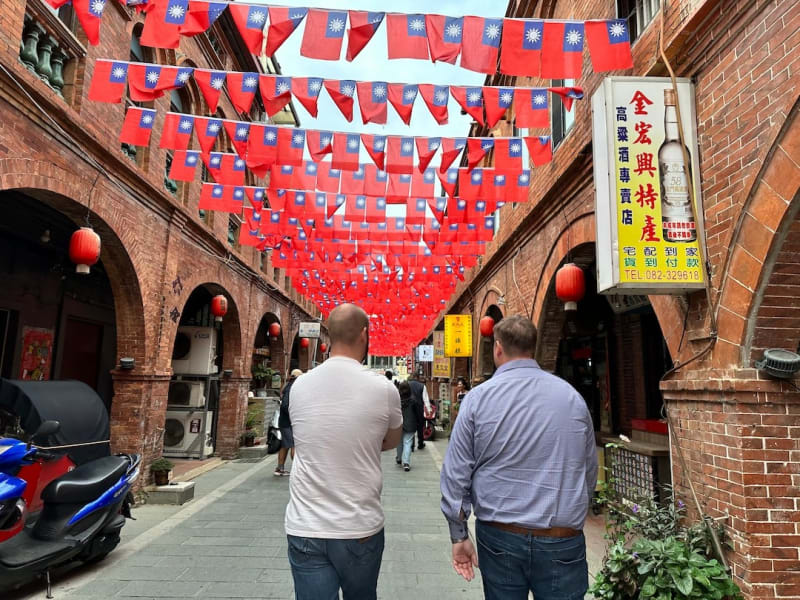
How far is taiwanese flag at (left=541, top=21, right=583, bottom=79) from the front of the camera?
459cm

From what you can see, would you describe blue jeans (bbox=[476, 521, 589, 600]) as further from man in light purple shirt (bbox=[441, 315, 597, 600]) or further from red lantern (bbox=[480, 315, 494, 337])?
red lantern (bbox=[480, 315, 494, 337])

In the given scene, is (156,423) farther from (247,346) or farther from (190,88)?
(190,88)

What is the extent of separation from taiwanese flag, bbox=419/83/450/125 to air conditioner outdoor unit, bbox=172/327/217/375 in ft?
24.6

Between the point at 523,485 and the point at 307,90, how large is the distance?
14.7 ft

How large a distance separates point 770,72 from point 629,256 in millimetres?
1362

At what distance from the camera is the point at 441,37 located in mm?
4605

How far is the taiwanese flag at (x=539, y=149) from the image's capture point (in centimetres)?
626

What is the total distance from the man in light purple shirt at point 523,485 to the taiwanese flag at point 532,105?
3900 millimetres

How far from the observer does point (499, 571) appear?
2.24m

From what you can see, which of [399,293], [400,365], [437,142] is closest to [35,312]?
[437,142]

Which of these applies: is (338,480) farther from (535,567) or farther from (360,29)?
(360,29)

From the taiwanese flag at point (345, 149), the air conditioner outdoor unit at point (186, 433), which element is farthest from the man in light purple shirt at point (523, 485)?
the air conditioner outdoor unit at point (186, 433)

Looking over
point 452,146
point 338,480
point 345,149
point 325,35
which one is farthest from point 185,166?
point 338,480

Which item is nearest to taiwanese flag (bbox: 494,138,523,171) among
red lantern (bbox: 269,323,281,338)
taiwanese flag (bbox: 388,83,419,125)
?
taiwanese flag (bbox: 388,83,419,125)
